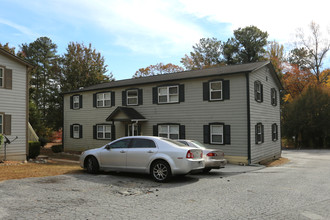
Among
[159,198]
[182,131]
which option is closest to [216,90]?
[182,131]

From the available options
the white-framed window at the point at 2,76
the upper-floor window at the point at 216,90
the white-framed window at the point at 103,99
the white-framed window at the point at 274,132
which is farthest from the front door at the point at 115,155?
the white-framed window at the point at 274,132

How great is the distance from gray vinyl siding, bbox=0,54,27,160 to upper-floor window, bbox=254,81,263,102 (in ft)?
46.3

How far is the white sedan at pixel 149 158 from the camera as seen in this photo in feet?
29.5

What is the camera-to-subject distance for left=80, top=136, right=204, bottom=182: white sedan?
9.00 meters

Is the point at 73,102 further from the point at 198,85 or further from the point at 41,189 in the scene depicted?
the point at 41,189

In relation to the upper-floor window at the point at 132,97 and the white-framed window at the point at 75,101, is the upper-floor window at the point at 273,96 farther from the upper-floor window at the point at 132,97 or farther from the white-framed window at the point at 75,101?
the white-framed window at the point at 75,101

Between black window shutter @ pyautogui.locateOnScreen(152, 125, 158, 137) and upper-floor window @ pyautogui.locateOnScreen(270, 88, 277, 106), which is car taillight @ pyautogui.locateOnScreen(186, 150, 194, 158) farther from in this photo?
upper-floor window @ pyautogui.locateOnScreen(270, 88, 277, 106)

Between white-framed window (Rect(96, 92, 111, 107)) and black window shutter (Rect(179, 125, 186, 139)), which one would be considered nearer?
black window shutter (Rect(179, 125, 186, 139))

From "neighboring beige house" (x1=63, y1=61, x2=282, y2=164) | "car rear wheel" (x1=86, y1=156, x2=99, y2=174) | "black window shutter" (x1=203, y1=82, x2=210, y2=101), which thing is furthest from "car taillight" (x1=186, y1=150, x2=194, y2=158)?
"black window shutter" (x1=203, y1=82, x2=210, y2=101)

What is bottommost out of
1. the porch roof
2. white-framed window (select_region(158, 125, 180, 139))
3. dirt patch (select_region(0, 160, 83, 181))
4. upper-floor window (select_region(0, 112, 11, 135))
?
dirt patch (select_region(0, 160, 83, 181))

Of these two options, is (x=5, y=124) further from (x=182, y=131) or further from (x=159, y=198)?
(x=159, y=198)

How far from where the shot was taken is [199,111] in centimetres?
1786

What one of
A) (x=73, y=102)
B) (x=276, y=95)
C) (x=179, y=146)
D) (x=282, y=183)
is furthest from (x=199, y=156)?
(x=73, y=102)

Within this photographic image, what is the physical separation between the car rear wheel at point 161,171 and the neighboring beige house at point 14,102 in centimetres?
1036
